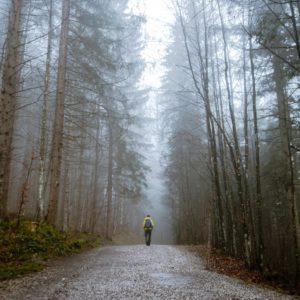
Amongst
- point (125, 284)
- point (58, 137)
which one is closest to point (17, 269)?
point (125, 284)

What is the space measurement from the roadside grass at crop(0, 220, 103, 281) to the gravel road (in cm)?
37

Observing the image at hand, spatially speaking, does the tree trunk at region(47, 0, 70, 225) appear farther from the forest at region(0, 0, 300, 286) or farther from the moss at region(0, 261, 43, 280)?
the moss at region(0, 261, 43, 280)

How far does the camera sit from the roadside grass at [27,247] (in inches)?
254

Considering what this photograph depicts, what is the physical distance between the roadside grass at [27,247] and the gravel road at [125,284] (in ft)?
1.23

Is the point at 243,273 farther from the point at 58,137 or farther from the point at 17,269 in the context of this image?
the point at 58,137

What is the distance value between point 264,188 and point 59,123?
47.4ft

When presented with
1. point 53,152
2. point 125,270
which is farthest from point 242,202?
point 53,152

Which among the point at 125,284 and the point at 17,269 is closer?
the point at 125,284

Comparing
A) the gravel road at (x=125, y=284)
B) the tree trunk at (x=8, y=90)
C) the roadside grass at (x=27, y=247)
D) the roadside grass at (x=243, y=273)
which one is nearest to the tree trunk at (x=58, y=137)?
the roadside grass at (x=27, y=247)

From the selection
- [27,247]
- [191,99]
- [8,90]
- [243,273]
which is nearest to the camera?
[8,90]

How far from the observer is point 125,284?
578 cm

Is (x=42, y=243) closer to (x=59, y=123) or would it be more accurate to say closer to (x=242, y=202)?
(x=59, y=123)

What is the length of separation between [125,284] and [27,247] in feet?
11.2

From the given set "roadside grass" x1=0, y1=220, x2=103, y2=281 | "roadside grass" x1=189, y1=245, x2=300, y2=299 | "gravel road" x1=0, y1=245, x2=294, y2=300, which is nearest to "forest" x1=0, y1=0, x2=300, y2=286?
"roadside grass" x1=189, y1=245, x2=300, y2=299
